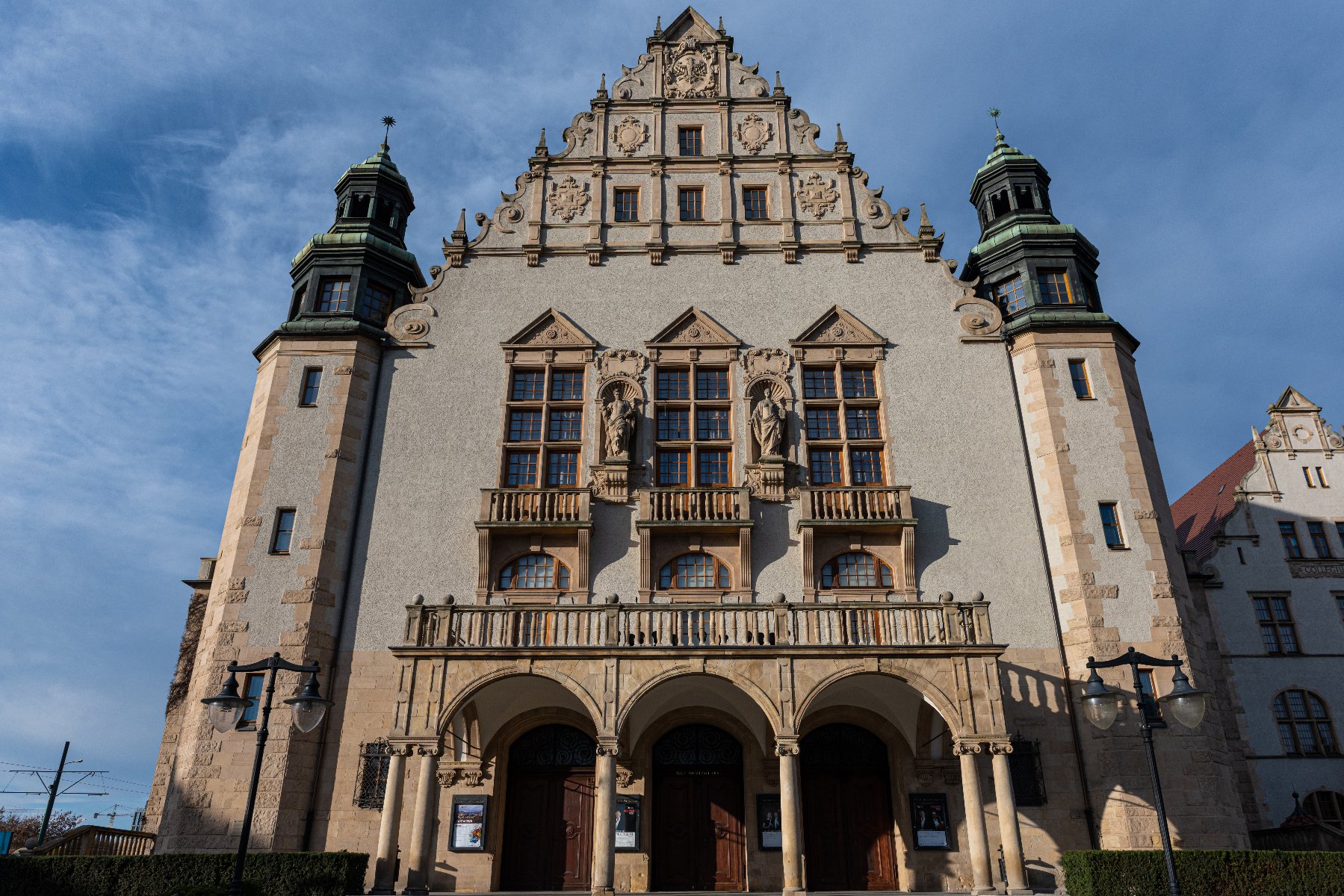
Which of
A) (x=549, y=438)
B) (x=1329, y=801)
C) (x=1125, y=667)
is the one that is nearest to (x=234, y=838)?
(x=549, y=438)

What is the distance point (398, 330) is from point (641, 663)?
10.9 meters

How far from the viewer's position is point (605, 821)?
15922mm

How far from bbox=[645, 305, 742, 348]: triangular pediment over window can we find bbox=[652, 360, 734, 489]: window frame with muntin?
52 centimetres

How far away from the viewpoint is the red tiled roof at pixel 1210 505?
31859 millimetres

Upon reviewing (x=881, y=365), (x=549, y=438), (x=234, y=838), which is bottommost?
(x=234, y=838)

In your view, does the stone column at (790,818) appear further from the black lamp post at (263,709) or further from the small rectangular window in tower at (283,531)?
the small rectangular window in tower at (283,531)

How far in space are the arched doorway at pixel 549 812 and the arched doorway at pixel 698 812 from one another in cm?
144

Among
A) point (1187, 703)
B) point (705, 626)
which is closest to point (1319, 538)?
point (1187, 703)

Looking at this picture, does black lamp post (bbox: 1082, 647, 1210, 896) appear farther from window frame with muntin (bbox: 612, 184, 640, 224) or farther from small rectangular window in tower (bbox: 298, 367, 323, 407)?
small rectangular window in tower (bbox: 298, 367, 323, 407)

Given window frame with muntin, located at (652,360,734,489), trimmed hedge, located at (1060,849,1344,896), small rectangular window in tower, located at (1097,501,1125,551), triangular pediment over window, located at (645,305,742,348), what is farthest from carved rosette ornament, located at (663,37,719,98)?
trimmed hedge, located at (1060,849,1344,896)

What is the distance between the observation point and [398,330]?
23.4 metres

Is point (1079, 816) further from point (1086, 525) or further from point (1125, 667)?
point (1086, 525)

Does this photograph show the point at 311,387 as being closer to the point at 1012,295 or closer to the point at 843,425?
the point at 843,425

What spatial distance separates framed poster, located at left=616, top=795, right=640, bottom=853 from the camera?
1889cm
